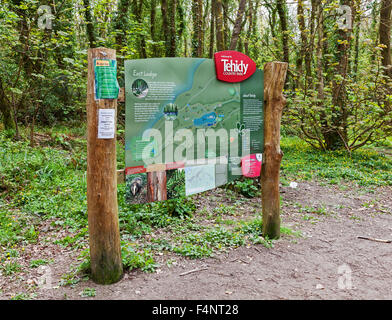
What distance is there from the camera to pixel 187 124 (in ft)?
12.9

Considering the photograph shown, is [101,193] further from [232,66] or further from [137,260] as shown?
[232,66]

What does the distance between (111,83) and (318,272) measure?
126 inches

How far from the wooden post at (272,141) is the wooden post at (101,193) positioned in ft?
7.26

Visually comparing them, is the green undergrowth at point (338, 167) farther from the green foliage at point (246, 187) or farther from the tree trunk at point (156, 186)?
the tree trunk at point (156, 186)

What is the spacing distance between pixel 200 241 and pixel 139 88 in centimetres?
230

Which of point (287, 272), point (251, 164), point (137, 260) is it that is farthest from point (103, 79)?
point (287, 272)

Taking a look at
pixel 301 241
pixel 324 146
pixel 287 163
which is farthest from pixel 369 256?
pixel 324 146

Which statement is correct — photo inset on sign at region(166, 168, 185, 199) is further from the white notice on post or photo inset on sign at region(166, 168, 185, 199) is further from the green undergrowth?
the green undergrowth

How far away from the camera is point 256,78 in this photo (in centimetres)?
449

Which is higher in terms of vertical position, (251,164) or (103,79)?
(103,79)

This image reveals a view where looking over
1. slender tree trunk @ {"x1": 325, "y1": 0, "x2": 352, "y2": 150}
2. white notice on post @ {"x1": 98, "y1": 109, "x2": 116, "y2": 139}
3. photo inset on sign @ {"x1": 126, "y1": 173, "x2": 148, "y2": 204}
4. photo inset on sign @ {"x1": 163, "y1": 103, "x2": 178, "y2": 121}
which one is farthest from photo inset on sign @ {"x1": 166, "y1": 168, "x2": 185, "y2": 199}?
slender tree trunk @ {"x1": 325, "y1": 0, "x2": 352, "y2": 150}

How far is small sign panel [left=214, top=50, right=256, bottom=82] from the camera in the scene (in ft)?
13.6

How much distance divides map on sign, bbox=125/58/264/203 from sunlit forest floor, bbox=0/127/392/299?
92cm

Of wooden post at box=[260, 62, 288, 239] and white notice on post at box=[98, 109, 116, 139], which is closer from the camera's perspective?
white notice on post at box=[98, 109, 116, 139]
